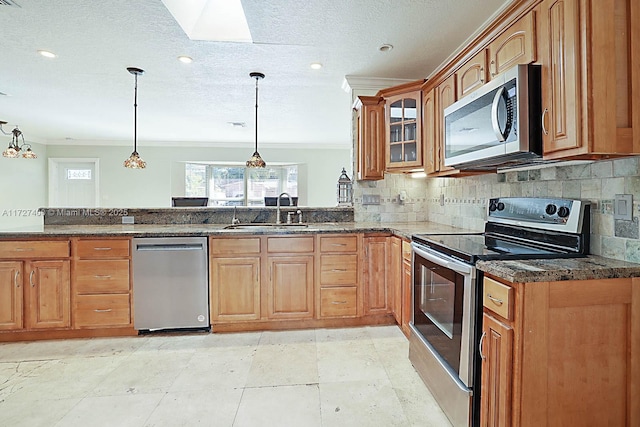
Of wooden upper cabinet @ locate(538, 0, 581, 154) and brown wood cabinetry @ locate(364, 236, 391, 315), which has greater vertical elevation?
wooden upper cabinet @ locate(538, 0, 581, 154)

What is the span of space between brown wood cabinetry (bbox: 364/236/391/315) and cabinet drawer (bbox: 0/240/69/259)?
8.37ft

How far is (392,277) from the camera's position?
2.88 m

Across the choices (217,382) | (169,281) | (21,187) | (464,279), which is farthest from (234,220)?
(21,187)

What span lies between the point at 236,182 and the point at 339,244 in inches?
210

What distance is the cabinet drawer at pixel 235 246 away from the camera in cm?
271

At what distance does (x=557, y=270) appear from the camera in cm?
126

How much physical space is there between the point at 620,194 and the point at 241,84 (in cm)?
343

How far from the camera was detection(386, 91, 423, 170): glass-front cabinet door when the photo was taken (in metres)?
2.96

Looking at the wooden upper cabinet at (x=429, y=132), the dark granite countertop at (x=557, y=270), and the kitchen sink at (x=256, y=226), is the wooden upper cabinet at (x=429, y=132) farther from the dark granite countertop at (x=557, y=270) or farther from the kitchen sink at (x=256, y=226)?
the dark granite countertop at (x=557, y=270)

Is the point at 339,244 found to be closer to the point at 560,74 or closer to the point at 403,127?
the point at 403,127

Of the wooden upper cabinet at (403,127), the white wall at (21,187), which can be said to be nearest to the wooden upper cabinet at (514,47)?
the wooden upper cabinet at (403,127)

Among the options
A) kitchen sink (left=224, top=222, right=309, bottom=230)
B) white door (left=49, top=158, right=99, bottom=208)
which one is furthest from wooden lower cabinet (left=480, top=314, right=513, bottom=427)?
white door (left=49, top=158, right=99, bottom=208)

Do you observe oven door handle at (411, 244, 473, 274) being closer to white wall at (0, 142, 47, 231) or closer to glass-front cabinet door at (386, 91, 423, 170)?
glass-front cabinet door at (386, 91, 423, 170)

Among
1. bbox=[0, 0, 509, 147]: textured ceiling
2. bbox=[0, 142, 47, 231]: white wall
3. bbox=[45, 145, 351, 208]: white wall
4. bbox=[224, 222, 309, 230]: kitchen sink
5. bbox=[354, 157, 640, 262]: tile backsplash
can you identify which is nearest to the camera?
bbox=[354, 157, 640, 262]: tile backsplash
